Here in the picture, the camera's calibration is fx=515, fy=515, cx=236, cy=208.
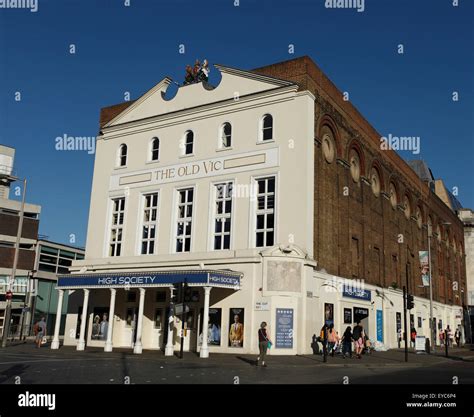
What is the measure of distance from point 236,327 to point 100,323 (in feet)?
33.4

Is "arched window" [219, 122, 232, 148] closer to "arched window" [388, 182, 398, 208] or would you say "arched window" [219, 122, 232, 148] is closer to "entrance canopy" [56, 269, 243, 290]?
"entrance canopy" [56, 269, 243, 290]

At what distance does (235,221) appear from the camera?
2817cm

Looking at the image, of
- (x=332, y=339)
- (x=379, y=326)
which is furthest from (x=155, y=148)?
(x=379, y=326)

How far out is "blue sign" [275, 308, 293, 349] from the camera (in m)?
25.0

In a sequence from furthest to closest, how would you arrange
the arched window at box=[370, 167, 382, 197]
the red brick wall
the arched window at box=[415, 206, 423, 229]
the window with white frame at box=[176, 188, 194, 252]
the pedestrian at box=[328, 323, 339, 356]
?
the arched window at box=[415, 206, 423, 229] < the arched window at box=[370, 167, 382, 197] < the window with white frame at box=[176, 188, 194, 252] < the red brick wall < the pedestrian at box=[328, 323, 339, 356]

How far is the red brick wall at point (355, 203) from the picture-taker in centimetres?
2862

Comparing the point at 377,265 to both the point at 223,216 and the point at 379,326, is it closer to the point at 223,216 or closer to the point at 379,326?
the point at 379,326

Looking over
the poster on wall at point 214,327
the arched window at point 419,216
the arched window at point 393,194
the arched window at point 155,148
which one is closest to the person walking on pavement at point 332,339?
the poster on wall at point 214,327

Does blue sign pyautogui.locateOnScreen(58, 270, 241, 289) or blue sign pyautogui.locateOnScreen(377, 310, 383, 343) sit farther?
blue sign pyautogui.locateOnScreen(377, 310, 383, 343)

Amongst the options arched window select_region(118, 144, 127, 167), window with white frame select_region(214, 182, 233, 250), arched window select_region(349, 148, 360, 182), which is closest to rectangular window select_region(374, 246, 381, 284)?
arched window select_region(349, 148, 360, 182)

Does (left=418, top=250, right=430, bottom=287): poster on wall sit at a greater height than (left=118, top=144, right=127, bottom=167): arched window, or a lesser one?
lesser

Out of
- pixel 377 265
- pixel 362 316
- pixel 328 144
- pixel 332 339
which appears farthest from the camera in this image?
pixel 377 265

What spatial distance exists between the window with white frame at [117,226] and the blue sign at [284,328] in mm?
12460

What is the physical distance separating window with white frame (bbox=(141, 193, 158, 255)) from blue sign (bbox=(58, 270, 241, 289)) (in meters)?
3.62
